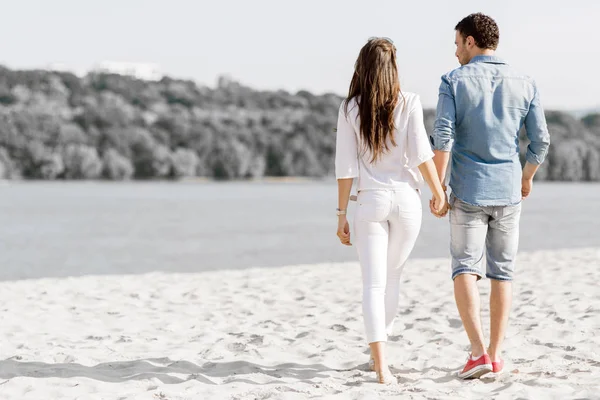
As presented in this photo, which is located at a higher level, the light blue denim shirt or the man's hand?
the light blue denim shirt

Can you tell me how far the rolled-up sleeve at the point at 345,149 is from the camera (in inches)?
146

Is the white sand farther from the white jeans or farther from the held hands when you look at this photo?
the held hands

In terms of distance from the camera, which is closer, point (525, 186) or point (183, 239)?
point (525, 186)

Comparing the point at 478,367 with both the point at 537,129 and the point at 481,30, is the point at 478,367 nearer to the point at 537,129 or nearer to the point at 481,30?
the point at 537,129

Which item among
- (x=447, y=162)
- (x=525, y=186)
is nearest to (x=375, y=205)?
(x=447, y=162)

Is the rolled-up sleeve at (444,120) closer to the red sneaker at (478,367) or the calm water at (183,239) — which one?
the red sneaker at (478,367)

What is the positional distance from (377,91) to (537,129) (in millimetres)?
877

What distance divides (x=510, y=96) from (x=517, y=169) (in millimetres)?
370

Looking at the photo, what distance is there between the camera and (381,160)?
12.2 ft

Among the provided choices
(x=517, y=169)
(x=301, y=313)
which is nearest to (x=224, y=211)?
(x=301, y=313)

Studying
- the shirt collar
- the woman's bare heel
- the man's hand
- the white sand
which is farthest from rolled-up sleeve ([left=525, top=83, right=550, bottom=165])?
the woman's bare heel

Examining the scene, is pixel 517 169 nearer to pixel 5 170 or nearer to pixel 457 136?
pixel 457 136

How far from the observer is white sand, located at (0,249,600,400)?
4.05 m

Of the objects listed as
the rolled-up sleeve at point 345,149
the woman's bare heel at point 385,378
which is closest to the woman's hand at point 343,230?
the rolled-up sleeve at point 345,149
